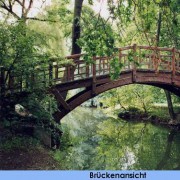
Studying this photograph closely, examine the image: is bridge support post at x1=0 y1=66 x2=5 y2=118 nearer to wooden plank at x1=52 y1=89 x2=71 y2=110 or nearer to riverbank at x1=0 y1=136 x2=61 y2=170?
riverbank at x1=0 y1=136 x2=61 y2=170

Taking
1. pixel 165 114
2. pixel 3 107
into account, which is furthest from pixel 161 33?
pixel 3 107

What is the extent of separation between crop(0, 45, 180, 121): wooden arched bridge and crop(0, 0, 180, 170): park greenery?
1.01 ft

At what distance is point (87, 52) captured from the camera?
4773mm

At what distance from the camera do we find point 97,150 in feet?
48.4

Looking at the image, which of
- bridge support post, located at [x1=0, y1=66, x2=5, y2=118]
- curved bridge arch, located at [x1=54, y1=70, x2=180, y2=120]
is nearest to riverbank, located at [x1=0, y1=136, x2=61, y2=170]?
bridge support post, located at [x1=0, y1=66, x2=5, y2=118]

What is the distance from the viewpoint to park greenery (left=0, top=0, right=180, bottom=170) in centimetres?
512

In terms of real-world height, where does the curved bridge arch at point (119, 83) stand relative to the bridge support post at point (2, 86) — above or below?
below

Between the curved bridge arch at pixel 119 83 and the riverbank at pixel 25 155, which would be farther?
the curved bridge arch at pixel 119 83

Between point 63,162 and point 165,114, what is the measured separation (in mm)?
13343

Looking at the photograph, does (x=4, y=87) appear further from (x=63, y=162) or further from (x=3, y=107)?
(x=63, y=162)

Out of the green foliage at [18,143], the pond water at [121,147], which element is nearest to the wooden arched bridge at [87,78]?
the green foliage at [18,143]

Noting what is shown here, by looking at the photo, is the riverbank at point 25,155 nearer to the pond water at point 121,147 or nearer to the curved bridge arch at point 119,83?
the pond water at point 121,147

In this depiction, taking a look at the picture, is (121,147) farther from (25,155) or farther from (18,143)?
(25,155)

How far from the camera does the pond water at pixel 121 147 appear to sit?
1217 cm
